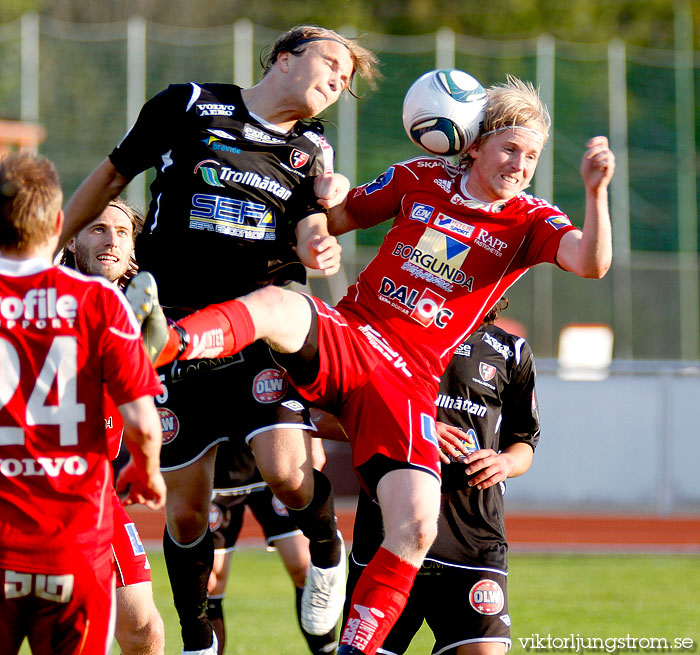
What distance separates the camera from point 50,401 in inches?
127

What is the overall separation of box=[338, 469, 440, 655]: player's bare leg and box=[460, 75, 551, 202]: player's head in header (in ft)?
4.28

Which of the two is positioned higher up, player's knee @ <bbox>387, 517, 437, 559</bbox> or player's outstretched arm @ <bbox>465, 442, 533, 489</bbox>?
player's outstretched arm @ <bbox>465, 442, 533, 489</bbox>

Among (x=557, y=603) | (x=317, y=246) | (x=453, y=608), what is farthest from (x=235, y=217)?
(x=557, y=603)

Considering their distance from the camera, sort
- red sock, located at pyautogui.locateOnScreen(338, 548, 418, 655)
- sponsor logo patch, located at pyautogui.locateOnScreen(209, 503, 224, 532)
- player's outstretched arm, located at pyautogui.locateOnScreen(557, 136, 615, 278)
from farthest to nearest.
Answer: sponsor logo patch, located at pyautogui.locateOnScreen(209, 503, 224, 532) → player's outstretched arm, located at pyautogui.locateOnScreen(557, 136, 615, 278) → red sock, located at pyautogui.locateOnScreen(338, 548, 418, 655)

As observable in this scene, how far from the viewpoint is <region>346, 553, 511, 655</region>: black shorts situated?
446 centimetres

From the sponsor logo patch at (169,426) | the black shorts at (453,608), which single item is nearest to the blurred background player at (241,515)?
the sponsor logo patch at (169,426)

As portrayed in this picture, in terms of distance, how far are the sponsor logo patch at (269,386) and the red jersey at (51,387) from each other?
151cm

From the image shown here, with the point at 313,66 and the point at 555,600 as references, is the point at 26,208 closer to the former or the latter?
the point at 313,66

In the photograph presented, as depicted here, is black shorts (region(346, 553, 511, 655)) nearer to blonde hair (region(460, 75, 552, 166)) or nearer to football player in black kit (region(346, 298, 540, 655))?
football player in black kit (region(346, 298, 540, 655))

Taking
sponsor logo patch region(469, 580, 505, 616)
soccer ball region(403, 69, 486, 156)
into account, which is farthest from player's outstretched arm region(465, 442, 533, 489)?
soccer ball region(403, 69, 486, 156)

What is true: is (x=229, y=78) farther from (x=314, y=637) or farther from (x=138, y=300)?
(x=138, y=300)

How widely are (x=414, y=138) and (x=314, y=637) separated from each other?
241 centimetres

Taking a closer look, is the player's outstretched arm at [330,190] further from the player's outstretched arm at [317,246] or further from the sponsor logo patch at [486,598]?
the sponsor logo patch at [486,598]

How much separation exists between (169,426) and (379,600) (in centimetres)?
137
